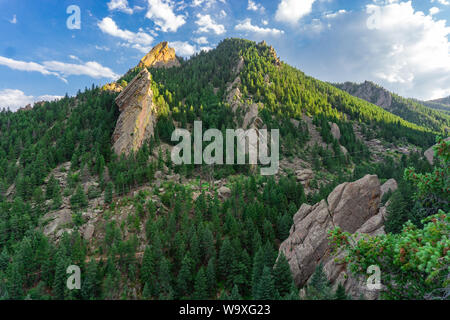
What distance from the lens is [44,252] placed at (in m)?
34.3

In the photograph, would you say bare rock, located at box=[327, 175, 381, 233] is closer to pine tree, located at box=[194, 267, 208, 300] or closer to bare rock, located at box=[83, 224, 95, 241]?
pine tree, located at box=[194, 267, 208, 300]

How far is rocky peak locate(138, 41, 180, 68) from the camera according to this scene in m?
163

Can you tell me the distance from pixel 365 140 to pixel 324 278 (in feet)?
346

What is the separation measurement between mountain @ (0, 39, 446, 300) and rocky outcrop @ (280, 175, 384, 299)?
11.4 inches

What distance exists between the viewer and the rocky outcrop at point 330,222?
29.4 m

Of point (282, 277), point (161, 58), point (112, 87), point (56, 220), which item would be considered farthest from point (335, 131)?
point (161, 58)

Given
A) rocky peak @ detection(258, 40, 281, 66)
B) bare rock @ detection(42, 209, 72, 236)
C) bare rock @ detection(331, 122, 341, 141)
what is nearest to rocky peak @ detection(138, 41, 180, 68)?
rocky peak @ detection(258, 40, 281, 66)

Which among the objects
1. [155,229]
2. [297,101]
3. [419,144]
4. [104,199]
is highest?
[297,101]

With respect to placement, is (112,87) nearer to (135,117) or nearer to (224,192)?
(135,117)

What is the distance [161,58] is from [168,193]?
156837mm

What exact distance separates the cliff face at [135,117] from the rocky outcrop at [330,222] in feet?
182
